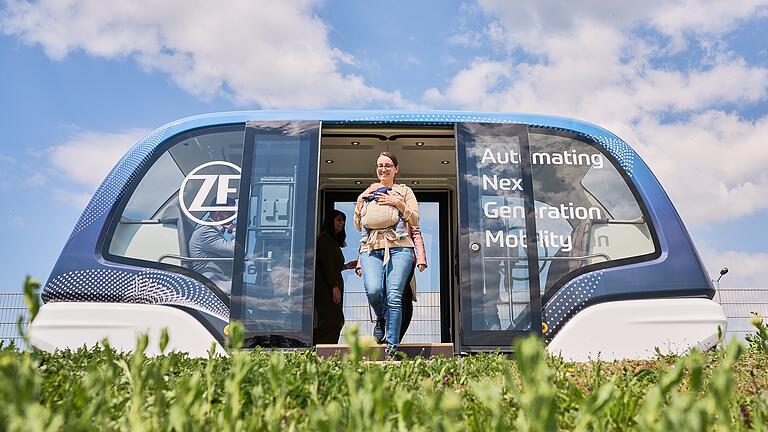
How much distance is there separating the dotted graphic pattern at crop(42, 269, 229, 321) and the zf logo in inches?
23.0

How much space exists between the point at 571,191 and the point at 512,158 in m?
0.60

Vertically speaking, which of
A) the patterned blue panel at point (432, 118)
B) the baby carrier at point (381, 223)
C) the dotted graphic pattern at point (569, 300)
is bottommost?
the dotted graphic pattern at point (569, 300)

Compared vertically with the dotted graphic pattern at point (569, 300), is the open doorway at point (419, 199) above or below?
above

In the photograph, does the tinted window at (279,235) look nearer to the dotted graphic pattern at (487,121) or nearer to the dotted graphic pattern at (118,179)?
the dotted graphic pattern at (487,121)

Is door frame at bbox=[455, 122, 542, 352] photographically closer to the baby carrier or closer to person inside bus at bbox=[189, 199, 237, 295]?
the baby carrier

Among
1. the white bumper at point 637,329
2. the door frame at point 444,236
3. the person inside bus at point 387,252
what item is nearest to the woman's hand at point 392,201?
the person inside bus at point 387,252

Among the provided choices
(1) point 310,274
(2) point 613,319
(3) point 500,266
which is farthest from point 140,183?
(2) point 613,319

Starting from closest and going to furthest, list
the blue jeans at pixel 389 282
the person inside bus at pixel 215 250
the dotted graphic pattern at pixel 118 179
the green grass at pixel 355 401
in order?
the green grass at pixel 355 401 < the blue jeans at pixel 389 282 < the person inside bus at pixel 215 250 < the dotted graphic pattern at pixel 118 179

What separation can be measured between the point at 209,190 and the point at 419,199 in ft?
13.2

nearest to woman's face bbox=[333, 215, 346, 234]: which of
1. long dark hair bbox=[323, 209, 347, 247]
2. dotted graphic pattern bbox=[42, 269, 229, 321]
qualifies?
long dark hair bbox=[323, 209, 347, 247]

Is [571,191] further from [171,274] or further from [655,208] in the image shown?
[171,274]

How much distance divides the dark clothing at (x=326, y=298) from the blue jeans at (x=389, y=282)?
2057mm

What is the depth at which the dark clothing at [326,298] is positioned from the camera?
7406mm

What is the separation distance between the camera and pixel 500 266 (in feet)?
17.8
